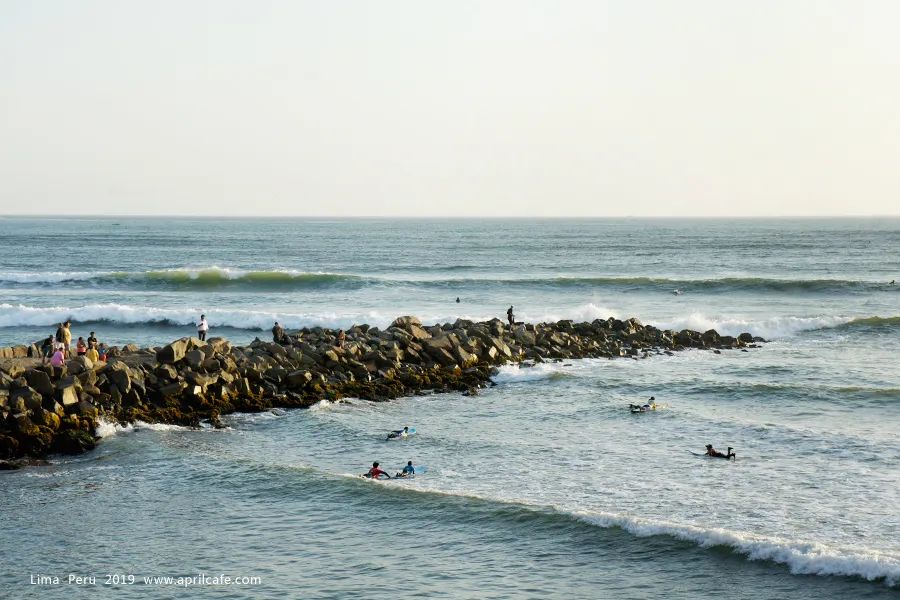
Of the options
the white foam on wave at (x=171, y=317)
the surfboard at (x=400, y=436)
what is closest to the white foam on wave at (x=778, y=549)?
the surfboard at (x=400, y=436)

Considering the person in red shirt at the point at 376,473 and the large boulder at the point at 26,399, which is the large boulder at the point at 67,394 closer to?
the large boulder at the point at 26,399

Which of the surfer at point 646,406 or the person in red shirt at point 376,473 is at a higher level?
the surfer at point 646,406

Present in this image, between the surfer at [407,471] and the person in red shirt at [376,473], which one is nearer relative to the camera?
the person in red shirt at [376,473]

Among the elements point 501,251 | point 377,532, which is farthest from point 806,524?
point 501,251

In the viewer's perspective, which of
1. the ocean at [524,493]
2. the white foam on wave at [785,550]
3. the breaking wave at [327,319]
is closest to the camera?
the white foam on wave at [785,550]

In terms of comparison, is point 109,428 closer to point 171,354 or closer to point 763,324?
point 171,354

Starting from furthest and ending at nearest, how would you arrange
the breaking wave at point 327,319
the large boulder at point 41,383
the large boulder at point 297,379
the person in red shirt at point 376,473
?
the breaking wave at point 327,319, the large boulder at point 297,379, the large boulder at point 41,383, the person in red shirt at point 376,473

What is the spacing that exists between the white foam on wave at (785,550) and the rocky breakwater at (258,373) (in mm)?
12485

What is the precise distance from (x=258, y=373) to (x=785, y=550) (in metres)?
16.9

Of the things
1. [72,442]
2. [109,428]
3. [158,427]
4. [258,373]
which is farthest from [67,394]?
[258,373]

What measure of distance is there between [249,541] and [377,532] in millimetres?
2247

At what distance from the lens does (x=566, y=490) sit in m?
19.3

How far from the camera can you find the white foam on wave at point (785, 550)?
1458 cm

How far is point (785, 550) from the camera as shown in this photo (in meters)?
15.3
